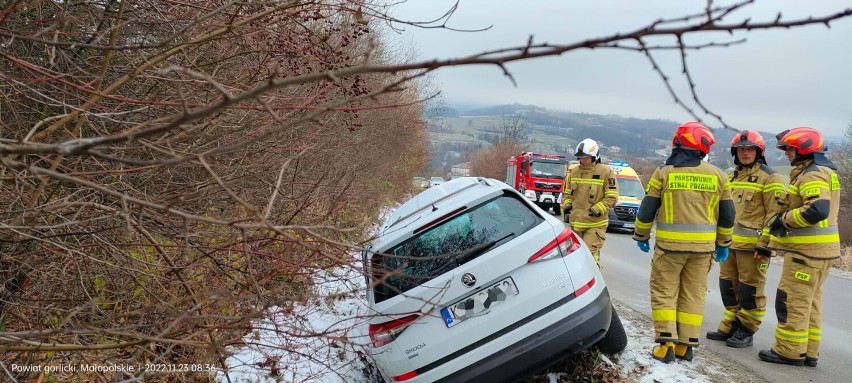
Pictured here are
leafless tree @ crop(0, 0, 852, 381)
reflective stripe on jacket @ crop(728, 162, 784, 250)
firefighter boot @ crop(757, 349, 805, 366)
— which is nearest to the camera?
leafless tree @ crop(0, 0, 852, 381)

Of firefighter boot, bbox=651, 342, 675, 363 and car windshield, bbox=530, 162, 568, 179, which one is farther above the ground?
firefighter boot, bbox=651, 342, 675, 363

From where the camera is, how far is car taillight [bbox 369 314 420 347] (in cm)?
328


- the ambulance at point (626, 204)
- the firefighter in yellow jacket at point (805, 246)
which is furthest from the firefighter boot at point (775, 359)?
the ambulance at point (626, 204)

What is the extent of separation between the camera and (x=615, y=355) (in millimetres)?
4305

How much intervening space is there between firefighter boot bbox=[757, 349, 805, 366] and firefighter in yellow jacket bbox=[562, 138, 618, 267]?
6.44ft

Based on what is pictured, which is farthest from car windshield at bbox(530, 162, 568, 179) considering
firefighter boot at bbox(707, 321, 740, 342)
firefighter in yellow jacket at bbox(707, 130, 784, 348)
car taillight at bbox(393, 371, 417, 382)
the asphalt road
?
car taillight at bbox(393, 371, 417, 382)

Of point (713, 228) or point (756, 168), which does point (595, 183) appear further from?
point (713, 228)

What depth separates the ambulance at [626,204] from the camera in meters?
15.0

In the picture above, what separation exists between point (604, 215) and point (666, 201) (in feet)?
5.78

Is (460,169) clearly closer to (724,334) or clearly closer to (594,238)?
(594,238)

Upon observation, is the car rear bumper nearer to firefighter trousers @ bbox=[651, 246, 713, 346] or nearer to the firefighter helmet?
firefighter trousers @ bbox=[651, 246, 713, 346]

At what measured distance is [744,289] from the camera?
16.3ft

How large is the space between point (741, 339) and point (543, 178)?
16333 mm

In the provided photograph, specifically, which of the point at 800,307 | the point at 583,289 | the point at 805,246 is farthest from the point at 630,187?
the point at 583,289
